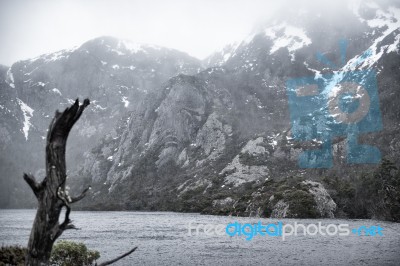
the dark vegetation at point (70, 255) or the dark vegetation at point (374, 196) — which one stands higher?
the dark vegetation at point (374, 196)

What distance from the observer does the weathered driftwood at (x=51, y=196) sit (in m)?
11.5

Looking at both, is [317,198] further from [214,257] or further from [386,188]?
[214,257]

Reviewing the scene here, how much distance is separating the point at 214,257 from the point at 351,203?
10981 cm

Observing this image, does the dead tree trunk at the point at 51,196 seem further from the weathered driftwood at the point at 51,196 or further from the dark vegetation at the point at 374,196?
the dark vegetation at the point at 374,196

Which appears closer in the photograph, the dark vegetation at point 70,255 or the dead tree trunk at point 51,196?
the dead tree trunk at point 51,196

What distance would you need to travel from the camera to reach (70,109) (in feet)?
38.2

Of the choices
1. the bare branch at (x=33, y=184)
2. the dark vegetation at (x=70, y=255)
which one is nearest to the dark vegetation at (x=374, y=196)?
the dark vegetation at (x=70, y=255)

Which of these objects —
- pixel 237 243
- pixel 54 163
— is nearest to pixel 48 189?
pixel 54 163

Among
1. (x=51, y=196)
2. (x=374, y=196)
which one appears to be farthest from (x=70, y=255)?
(x=374, y=196)

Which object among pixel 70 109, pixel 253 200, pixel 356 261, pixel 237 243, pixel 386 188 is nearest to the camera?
pixel 70 109

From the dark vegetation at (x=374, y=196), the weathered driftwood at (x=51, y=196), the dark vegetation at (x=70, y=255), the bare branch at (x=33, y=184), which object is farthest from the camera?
the dark vegetation at (x=374, y=196)

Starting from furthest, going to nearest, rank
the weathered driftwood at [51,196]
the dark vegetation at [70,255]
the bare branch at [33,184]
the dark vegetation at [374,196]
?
1. the dark vegetation at [374,196]
2. the dark vegetation at [70,255]
3. the bare branch at [33,184]
4. the weathered driftwood at [51,196]

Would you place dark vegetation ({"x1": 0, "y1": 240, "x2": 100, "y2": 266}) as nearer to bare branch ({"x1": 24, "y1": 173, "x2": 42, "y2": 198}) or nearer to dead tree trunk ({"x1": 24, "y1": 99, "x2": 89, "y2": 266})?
dead tree trunk ({"x1": 24, "y1": 99, "x2": 89, "y2": 266})

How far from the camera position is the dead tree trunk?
11.5m
